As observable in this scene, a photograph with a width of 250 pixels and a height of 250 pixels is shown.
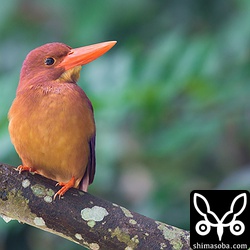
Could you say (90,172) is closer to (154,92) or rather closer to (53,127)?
(53,127)

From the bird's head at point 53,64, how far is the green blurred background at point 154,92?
14.4 inches

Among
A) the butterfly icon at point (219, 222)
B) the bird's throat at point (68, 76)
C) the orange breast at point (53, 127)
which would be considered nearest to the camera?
the butterfly icon at point (219, 222)

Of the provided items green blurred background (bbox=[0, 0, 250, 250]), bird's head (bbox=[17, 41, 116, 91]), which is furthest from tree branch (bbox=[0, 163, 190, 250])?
green blurred background (bbox=[0, 0, 250, 250])

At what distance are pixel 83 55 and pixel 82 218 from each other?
770 mm

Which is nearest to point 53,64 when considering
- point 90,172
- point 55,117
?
point 55,117

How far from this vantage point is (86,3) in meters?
4.71

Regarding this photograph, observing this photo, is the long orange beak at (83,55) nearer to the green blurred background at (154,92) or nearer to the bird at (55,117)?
the bird at (55,117)

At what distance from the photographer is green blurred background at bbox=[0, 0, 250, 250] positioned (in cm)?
370

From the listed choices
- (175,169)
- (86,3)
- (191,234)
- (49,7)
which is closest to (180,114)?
(175,169)

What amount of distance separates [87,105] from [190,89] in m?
1.09

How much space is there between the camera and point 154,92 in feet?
11.8

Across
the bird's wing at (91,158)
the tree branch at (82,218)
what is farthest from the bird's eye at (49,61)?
the tree branch at (82,218)

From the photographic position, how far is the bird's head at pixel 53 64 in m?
3.02

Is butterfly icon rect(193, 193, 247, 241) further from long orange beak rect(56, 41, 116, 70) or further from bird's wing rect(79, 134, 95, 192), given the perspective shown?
long orange beak rect(56, 41, 116, 70)
